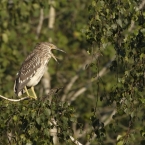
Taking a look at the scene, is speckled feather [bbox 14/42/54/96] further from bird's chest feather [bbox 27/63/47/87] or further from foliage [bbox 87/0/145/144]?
foliage [bbox 87/0/145/144]

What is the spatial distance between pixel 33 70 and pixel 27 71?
0.12m

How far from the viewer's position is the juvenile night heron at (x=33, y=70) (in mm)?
10109

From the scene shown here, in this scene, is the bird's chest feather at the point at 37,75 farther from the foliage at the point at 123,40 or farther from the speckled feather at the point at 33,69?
the foliage at the point at 123,40

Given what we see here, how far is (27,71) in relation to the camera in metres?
Result: 10.3

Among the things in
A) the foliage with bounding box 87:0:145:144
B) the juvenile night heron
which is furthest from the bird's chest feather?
the foliage with bounding box 87:0:145:144

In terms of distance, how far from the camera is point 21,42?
13.5 m

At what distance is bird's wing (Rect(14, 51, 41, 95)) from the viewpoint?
10.1 m

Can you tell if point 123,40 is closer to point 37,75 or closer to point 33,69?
point 37,75

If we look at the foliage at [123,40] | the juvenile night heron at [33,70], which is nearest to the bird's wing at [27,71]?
the juvenile night heron at [33,70]

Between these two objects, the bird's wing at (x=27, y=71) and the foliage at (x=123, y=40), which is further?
the bird's wing at (x=27, y=71)

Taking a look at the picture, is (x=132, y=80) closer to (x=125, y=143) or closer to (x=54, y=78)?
(x=125, y=143)

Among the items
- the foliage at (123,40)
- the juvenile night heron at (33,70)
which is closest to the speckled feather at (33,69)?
the juvenile night heron at (33,70)

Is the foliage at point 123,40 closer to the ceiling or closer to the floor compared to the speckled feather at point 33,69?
closer to the ceiling

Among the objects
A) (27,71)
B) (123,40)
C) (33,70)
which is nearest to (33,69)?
(33,70)
